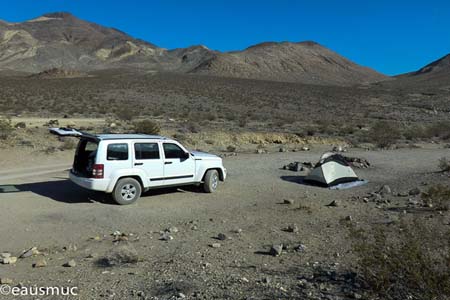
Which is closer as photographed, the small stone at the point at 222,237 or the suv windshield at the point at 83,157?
the small stone at the point at 222,237

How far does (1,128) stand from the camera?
2078cm

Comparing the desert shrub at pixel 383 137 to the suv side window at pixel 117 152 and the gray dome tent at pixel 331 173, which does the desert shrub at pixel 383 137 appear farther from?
the suv side window at pixel 117 152

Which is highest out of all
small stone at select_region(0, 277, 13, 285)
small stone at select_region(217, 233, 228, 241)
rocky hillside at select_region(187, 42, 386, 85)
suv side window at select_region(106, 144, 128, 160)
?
rocky hillside at select_region(187, 42, 386, 85)

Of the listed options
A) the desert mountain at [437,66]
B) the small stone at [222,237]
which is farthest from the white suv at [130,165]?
the desert mountain at [437,66]

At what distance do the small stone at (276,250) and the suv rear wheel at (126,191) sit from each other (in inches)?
180

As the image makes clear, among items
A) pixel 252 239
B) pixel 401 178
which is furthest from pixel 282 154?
pixel 252 239

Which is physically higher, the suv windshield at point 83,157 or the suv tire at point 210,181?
the suv windshield at point 83,157

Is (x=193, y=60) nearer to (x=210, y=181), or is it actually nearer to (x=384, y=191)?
(x=210, y=181)

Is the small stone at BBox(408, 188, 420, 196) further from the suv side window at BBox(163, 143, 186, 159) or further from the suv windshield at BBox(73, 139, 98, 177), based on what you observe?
the suv windshield at BBox(73, 139, 98, 177)

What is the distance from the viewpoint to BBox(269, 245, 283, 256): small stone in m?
7.36

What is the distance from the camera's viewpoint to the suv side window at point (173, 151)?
1164cm

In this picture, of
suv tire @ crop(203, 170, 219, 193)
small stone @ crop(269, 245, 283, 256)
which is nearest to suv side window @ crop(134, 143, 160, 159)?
suv tire @ crop(203, 170, 219, 193)

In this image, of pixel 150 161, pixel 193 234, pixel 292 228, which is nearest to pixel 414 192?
pixel 292 228

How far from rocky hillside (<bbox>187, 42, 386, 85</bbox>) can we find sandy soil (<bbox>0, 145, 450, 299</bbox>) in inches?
4918
